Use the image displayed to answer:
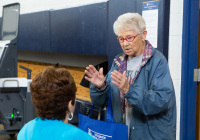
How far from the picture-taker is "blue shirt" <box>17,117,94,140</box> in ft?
3.64

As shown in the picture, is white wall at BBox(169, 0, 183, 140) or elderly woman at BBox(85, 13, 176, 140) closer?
elderly woman at BBox(85, 13, 176, 140)

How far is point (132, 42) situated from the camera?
1.74 meters

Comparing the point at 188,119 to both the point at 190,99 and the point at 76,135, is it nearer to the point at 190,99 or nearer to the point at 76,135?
the point at 190,99

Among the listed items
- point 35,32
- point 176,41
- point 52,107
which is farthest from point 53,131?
point 35,32

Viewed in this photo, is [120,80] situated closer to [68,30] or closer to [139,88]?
[139,88]

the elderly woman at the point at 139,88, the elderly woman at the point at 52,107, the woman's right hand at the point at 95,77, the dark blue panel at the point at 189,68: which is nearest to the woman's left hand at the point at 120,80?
the elderly woman at the point at 139,88

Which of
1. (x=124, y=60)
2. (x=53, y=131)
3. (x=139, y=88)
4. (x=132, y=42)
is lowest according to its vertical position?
(x=53, y=131)

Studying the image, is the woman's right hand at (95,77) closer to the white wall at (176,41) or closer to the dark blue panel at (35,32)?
the white wall at (176,41)

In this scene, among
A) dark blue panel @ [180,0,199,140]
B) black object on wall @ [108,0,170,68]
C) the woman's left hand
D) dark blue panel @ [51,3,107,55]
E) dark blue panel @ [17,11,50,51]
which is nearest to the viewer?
the woman's left hand

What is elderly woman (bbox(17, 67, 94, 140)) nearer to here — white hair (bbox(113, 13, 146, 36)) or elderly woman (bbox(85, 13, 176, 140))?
elderly woman (bbox(85, 13, 176, 140))

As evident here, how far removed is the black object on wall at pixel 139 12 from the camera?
2.29m

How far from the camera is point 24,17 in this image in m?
4.26

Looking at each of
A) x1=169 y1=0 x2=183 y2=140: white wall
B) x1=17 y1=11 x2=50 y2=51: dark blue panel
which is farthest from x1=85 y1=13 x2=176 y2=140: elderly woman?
x1=17 y1=11 x2=50 y2=51: dark blue panel

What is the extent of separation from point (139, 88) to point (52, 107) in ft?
1.84
